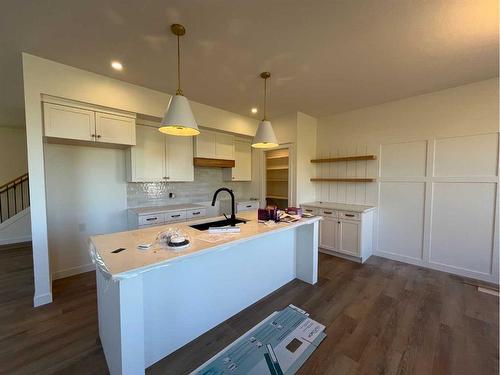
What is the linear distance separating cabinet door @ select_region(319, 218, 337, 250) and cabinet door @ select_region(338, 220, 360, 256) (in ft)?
0.36

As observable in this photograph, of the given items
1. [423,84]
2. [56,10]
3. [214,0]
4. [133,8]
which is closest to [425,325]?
[423,84]

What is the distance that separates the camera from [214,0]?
1518 millimetres

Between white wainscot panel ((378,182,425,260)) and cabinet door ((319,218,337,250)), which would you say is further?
cabinet door ((319,218,337,250))

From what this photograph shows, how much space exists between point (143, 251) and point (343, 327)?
73.7 inches

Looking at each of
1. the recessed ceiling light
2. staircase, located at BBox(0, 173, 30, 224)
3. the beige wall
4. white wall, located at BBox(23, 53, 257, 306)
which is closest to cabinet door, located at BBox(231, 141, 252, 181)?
white wall, located at BBox(23, 53, 257, 306)

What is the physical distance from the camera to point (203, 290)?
1.84 metres

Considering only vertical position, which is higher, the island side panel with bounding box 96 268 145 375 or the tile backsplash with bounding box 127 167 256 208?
the tile backsplash with bounding box 127 167 256 208

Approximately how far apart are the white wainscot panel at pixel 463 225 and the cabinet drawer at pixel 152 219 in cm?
403

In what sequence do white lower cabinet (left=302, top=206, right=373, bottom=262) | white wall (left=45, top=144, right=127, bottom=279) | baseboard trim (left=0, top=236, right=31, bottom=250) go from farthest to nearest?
baseboard trim (left=0, top=236, right=31, bottom=250) → white lower cabinet (left=302, top=206, right=373, bottom=262) → white wall (left=45, top=144, right=127, bottom=279)

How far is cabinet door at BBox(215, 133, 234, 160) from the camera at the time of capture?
4.06 metres

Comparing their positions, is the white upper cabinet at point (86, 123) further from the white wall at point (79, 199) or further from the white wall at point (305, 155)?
the white wall at point (305, 155)

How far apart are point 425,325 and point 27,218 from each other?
7.04 meters

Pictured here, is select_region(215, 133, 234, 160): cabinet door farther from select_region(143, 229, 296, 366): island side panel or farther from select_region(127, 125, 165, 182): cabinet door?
select_region(143, 229, 296, 366): island side panel

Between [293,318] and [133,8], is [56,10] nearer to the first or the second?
[133,8]
